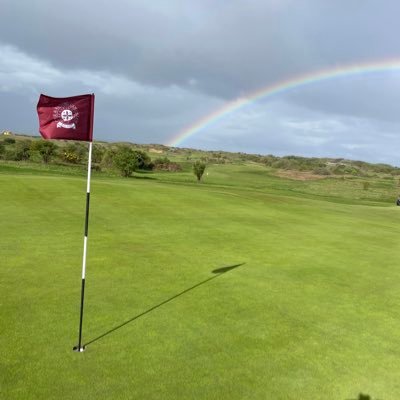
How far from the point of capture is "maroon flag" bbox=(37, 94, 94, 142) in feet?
29.0

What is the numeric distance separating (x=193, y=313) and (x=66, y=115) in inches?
208

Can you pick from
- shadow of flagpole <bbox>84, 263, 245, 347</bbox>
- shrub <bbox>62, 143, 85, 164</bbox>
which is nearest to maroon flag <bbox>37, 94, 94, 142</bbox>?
shadow of flagpole <bbox>84, 263, 245, 347</bbox>

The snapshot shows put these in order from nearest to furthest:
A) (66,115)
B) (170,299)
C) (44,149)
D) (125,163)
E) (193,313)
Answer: (66,115)
(193,313)
(170,299)
(125,163)
(44,149)

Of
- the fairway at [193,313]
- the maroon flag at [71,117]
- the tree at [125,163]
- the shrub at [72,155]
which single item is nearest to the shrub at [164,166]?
the shrub at [72,155]

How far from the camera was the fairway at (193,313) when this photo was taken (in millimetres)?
7562

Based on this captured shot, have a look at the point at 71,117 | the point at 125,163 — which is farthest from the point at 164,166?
the point at 71,117

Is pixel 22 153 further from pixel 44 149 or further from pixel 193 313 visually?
pixel 193 313

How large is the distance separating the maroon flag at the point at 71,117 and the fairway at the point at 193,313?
400 cm

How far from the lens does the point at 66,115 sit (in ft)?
29.0

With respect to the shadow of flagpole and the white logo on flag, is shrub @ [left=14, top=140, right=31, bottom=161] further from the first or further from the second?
the white logo on flag

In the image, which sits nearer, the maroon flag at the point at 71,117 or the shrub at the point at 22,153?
the maroon flag at the point at 71,117

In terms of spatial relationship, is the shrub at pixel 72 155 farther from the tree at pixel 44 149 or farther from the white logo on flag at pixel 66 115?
the white logo on flag at pixel 66 115

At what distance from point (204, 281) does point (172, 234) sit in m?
6.76

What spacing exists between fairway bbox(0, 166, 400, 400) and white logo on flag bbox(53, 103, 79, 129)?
4181 mm
